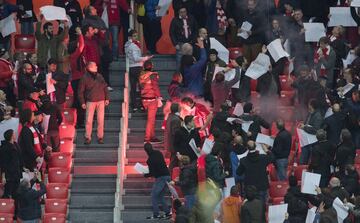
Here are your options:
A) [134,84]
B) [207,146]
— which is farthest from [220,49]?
[207,146]

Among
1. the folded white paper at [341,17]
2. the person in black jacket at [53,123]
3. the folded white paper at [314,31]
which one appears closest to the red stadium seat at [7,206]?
the person in black jacket at [53,123]

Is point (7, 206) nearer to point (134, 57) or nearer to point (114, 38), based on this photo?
point (134, 57)

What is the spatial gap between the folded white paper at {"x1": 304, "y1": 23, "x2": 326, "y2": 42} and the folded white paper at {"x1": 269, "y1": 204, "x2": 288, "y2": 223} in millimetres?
6906

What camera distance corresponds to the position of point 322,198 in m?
34.3

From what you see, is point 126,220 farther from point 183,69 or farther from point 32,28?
point 32,28

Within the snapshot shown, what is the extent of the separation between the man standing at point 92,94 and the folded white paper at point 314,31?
5.24 meters

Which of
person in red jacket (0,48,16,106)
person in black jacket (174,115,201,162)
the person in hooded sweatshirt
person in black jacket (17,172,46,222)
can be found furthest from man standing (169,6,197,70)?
the person in hooded sweatshirt

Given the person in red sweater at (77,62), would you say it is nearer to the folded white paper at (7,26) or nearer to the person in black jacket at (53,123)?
the person in black jacket at (53,123)

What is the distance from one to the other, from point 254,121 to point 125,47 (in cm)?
411

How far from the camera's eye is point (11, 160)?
36.7 metres

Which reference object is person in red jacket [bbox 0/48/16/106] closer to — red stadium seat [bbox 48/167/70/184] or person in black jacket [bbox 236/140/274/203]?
red stadium seat [bbox 48/167/70/184]

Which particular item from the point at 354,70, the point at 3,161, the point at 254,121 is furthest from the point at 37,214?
the point at 354,70

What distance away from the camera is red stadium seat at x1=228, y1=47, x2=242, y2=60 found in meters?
42.3

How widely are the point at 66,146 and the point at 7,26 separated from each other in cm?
412
